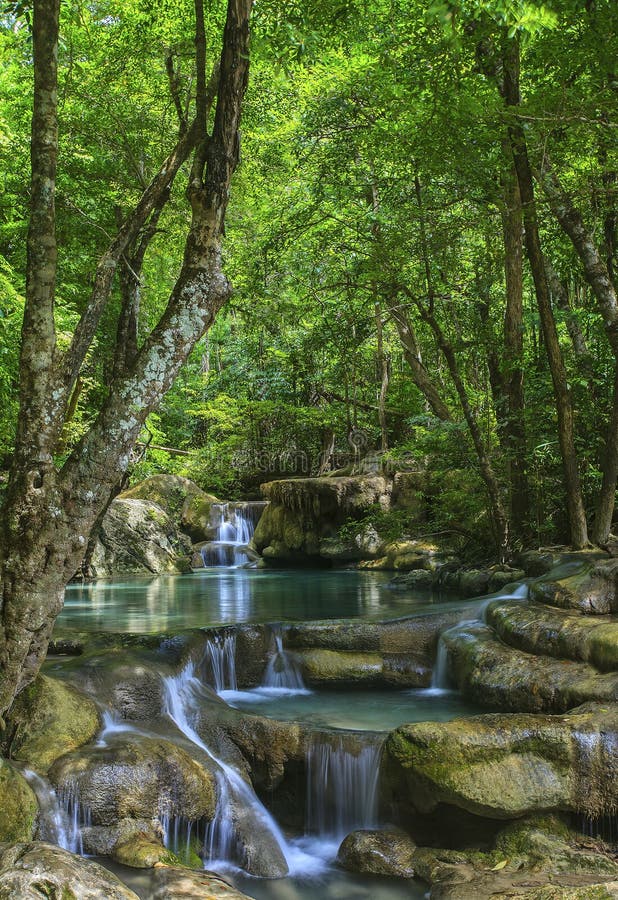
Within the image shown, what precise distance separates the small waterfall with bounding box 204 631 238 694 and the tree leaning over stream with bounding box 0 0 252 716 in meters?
3.22

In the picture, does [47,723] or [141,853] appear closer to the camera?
[141,853]

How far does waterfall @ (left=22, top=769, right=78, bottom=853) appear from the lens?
484cm

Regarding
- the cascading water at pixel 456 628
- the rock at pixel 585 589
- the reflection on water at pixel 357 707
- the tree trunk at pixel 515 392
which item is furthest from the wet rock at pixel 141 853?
the tree trunk at pixel 515 392

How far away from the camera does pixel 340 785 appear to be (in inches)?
236

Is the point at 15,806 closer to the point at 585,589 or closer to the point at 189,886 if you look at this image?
the point at 189,886

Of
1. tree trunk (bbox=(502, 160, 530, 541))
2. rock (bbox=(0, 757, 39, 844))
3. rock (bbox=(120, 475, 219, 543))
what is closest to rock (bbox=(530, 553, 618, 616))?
tree trunk (bbox=(502, 160, 530, 541))

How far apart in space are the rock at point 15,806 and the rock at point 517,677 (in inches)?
173

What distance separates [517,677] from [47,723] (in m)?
4.36

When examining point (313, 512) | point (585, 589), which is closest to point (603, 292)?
point (585, 589)

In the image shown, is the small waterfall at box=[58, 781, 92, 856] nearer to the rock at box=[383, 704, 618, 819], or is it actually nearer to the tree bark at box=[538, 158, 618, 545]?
the rock at box=[383, 704, 618, 819]

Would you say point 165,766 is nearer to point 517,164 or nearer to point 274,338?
point 517,164

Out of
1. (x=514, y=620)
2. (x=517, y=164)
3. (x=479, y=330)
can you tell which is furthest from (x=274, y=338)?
(x=514, y=620)

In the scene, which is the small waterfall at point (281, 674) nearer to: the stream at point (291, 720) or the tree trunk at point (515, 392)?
the stream at point (291, 720)

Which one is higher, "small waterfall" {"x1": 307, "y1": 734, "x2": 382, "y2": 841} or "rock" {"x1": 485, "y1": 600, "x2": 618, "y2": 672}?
"rock" {"x1": 485, "y1": 600, "x2": 618, "y2": 672}
